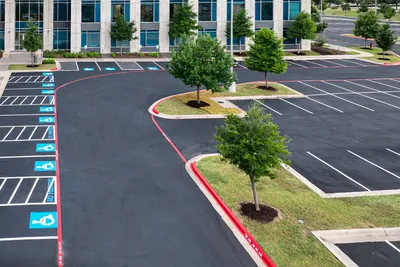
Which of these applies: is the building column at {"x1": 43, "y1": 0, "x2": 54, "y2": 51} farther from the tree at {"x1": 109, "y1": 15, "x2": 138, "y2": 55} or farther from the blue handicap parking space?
the blue handicap parking space

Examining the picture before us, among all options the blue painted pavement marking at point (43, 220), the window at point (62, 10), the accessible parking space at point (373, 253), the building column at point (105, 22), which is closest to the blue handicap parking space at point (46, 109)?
the blue painted pavement marking at point (43, 220)

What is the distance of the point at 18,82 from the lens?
41.7 m

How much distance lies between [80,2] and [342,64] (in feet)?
109

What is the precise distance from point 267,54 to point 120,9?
26347 mm

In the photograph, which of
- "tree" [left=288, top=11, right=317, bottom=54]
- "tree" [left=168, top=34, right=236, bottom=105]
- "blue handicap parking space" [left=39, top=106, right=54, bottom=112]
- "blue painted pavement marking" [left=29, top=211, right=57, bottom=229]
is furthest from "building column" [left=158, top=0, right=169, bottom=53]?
"blue painted pavement marking" [left=29, top=211, right=57, bottom=229]

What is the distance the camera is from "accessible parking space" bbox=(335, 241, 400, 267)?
45.6 feet

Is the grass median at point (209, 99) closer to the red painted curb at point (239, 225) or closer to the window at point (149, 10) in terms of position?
the red painted curb at point (239, 225)

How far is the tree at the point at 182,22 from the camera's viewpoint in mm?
58094

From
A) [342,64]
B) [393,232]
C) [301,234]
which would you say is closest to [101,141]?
[301,234]

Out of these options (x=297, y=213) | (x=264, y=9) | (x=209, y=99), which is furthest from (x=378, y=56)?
(x=297, y=213)

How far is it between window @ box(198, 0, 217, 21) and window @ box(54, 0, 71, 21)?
1697 centimetres

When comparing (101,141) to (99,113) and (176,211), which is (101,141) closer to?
(99,113)

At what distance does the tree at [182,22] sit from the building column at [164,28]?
1.44 metres

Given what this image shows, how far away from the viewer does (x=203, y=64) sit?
32.9 metres
